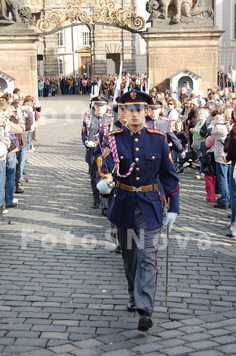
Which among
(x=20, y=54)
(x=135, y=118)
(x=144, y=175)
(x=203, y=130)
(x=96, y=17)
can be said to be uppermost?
(x=96, y=17)

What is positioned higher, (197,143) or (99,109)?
(99,109)

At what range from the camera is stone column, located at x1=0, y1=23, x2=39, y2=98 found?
2339 cm

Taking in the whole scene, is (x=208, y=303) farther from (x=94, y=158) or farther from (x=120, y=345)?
(x=94, y=158)

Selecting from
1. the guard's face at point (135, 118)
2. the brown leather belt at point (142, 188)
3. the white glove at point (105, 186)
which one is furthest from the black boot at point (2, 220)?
the guard's face at point (135, 118)

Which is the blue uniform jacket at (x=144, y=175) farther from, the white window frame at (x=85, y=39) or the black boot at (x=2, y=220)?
the white window frame at (x=85, y=39)

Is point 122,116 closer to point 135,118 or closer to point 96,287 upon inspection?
point 135,118

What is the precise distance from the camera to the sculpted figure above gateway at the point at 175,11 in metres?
22.7

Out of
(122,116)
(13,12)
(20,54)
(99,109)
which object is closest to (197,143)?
(99,109)

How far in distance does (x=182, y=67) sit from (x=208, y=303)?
17.6 metres

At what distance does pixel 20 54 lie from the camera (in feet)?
77.5

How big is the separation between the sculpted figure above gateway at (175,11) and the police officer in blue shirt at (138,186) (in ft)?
57.1

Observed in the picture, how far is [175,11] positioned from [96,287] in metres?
17.5

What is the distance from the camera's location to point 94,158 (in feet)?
34.1

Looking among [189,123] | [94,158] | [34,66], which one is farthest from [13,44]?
[94,158]
